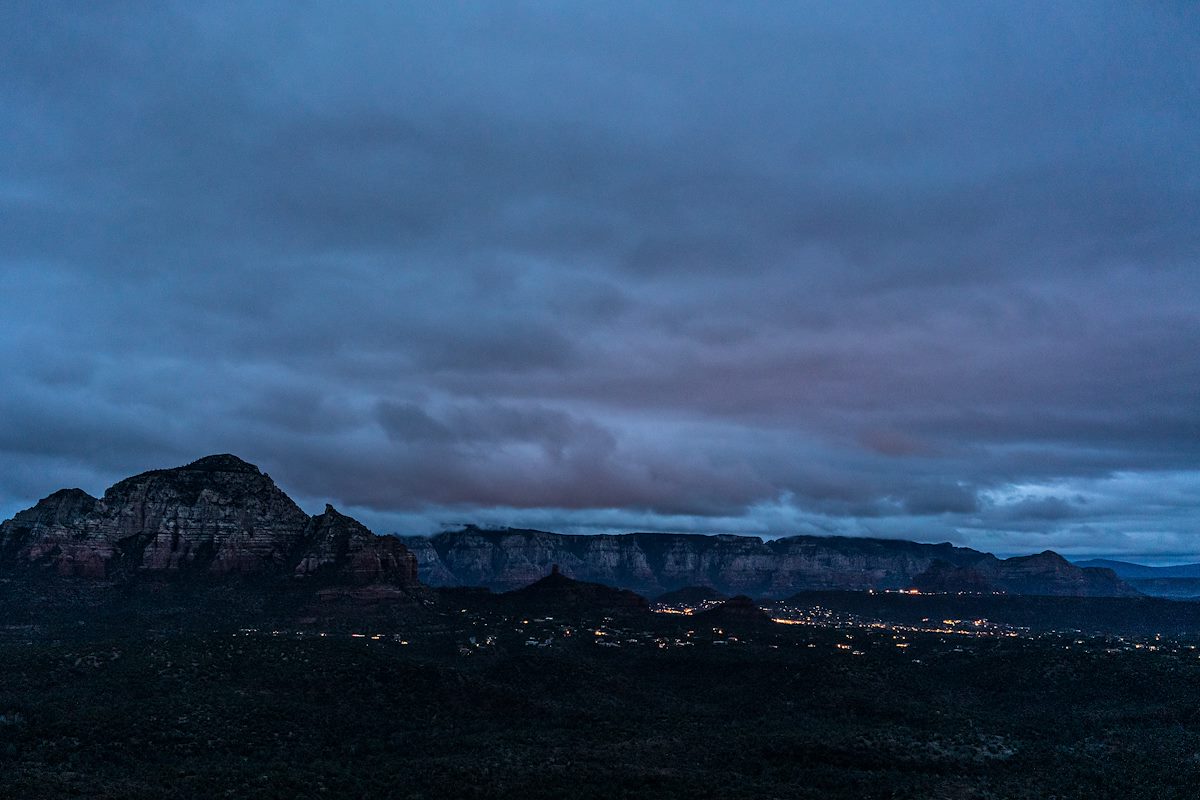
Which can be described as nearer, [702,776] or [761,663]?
[702,776]

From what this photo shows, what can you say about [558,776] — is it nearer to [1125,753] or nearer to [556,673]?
[556,673]

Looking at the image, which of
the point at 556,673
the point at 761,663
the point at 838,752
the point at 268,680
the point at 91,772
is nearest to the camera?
the point at 91,772

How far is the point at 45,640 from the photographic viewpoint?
15775 cm

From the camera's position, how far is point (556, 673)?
151 metres

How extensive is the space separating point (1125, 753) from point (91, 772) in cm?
11959

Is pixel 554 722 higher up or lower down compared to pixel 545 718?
higher up

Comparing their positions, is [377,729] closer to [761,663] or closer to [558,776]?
[558,776]

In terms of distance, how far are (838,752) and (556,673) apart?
202 ft

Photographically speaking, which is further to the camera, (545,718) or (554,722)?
(545,718)

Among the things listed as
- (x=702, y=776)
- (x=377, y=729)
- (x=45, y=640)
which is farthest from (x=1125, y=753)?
(x=45, y=640)

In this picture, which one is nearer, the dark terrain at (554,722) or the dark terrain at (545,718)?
the dark terrain at (554,722)

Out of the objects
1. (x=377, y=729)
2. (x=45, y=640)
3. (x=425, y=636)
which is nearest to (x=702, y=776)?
(x=377, y=729)

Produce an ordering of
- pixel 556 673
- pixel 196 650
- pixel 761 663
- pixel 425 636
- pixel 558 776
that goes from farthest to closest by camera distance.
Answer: pixel 425 636 → pixel 761 663 → pixel 556 673 → pixel 196 650 → pixel 558 776

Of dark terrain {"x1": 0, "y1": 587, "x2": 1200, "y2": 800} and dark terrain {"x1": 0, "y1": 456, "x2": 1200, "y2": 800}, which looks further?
dark terrain {"x1": 0, "y1": 456, "x2": 1200, "y2": 800}
